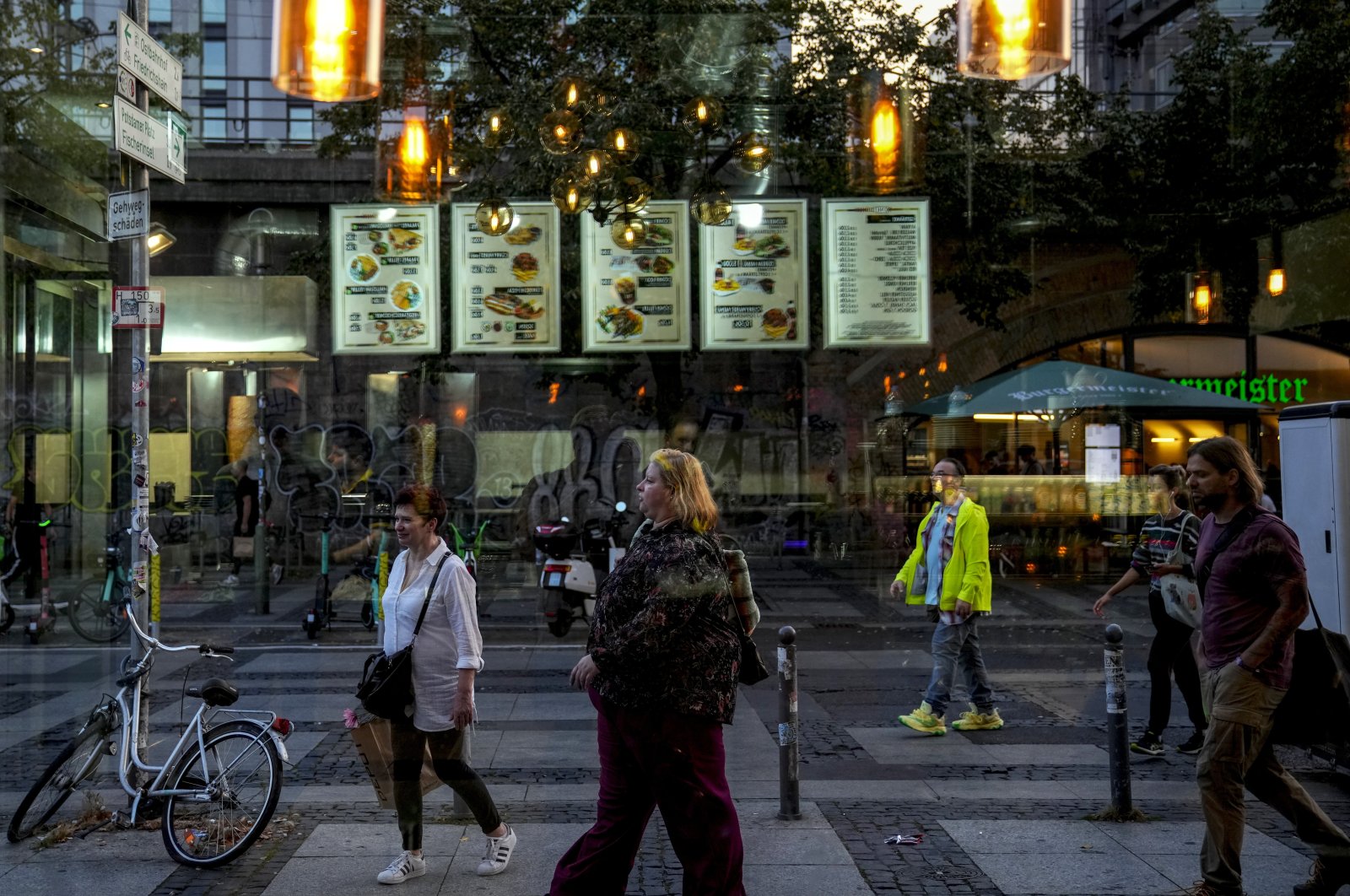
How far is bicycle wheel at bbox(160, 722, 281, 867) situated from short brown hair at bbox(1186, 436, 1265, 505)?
14.3ft

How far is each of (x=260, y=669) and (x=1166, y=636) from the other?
302 inches

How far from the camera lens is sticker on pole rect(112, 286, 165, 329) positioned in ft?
22.8

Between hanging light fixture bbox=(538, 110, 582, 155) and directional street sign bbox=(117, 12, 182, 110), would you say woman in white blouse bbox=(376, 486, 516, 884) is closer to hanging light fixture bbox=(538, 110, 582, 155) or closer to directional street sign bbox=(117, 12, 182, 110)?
directional street sign bbox=(117, 12, 182, 110)

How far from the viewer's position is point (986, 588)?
851cm

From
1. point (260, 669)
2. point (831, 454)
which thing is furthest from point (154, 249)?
point (831, 454)

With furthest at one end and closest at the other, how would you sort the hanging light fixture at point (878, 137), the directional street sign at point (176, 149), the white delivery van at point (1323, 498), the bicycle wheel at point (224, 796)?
the hanging light fixture at point (878, 137), the directional street sign at point (176, 149), the white delivery van at point (1323, 498), the bicycle wheel at point (224, 796)

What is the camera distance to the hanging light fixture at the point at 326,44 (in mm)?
5449

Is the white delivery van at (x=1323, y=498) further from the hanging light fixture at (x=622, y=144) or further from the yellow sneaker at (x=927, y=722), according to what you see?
the hanging light fixture at (x=622, y=144)

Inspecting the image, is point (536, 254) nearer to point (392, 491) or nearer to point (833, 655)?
point (392, 491)

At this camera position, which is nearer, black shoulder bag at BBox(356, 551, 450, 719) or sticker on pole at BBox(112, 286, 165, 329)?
black shoulder bag at BBox(356, 551, 450, 719)

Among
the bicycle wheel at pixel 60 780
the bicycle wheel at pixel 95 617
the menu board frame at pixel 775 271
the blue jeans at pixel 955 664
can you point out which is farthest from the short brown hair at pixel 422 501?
the menu board frame at pixel 775 271

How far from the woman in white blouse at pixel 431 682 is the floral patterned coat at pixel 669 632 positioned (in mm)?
1185

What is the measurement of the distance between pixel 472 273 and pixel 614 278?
1603 millimetres

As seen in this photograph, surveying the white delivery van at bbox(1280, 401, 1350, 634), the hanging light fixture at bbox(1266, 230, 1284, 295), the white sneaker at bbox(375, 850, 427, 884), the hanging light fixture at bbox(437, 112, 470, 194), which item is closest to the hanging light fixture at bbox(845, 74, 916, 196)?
the hanging light fixture at bbox(437, 112, 470, 194)
